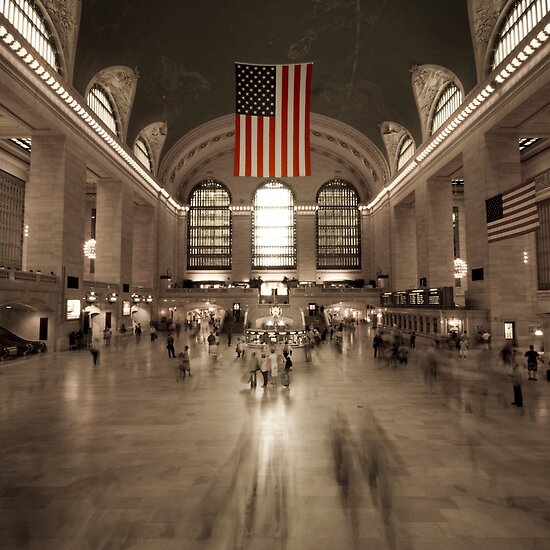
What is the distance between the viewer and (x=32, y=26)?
57.0ft

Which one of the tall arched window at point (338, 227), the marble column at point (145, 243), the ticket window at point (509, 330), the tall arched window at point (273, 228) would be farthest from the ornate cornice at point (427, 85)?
the marble column at point (145, 243)

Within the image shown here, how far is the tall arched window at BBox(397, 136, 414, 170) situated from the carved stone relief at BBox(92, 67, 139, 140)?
19218 mm

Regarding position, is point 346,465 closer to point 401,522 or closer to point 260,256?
point 401,522

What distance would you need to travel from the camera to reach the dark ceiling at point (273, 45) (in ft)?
67.8

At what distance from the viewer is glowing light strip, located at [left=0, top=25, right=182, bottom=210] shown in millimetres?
14905

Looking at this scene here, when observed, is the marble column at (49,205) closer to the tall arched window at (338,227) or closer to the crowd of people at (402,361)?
the crowd of people at (402,361)

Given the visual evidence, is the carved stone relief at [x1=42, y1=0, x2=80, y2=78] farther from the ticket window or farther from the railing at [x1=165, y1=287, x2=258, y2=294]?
the ticket window

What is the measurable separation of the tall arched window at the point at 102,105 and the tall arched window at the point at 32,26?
3.74 metres

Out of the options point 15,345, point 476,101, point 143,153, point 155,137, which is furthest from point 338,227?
point 15,345

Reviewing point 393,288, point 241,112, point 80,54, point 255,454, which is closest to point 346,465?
point 255,454

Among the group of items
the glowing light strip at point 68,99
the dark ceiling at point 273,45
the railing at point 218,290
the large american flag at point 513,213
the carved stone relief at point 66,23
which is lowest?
the railing at point 218,290

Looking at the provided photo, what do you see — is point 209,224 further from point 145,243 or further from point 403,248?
point 403,248

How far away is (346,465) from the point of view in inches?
226

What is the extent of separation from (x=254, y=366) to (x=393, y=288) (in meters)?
26.9
